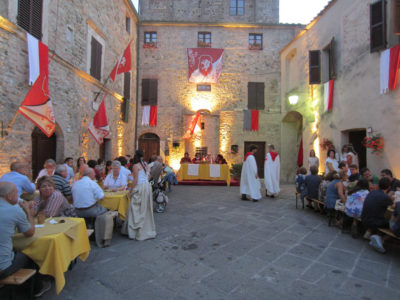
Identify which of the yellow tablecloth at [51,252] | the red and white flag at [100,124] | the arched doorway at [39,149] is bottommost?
the yellow tablecloth at [51,252]

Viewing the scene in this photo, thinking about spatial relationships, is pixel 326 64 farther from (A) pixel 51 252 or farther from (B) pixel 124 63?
(A) pixel 51 252

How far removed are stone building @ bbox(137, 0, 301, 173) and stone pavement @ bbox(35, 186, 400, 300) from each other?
9.58 m

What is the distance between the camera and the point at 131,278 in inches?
113

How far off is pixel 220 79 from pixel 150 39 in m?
4.66

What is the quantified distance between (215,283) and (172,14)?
53.0 ft

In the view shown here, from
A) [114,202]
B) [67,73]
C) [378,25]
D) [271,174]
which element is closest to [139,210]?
[114,202]

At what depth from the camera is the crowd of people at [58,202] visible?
2.21 meters

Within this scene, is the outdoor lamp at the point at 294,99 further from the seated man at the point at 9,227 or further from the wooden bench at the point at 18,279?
the wooden bench at the point at 18,279

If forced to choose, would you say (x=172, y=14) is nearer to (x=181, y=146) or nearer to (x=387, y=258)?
(x=181, y=146)

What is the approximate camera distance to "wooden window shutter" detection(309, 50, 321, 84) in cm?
1002

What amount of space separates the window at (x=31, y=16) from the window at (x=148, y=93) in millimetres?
7660

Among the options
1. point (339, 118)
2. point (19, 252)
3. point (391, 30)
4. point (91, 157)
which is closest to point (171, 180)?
point (91, 157)

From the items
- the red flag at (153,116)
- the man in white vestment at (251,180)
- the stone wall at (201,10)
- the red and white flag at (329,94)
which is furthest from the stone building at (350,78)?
the red flag at (153,116)

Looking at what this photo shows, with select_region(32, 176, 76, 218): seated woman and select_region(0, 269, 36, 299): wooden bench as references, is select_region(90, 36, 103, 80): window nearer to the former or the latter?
select_region(32, 176, 76, 218): seated woman
